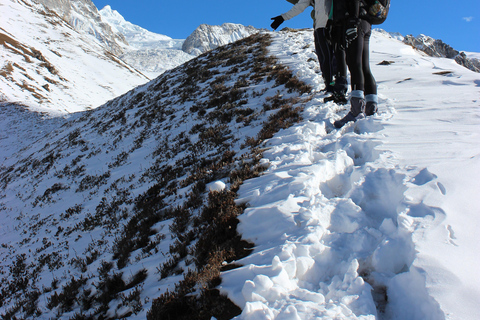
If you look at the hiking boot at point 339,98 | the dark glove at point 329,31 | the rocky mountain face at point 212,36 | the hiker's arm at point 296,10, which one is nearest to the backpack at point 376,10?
the dark glove at point 329,31

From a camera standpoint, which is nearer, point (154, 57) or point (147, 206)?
point (147, 206)

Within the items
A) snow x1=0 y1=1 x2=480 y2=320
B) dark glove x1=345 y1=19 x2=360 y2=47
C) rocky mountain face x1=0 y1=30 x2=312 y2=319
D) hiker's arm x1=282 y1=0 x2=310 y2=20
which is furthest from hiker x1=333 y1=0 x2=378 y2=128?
rocky mountain face x1=0 y1=30 x2=312 y2=319

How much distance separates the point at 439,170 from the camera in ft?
9.36

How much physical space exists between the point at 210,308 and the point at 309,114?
188 inches

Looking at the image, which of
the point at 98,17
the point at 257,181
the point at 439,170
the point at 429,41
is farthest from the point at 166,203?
the point at 98,17

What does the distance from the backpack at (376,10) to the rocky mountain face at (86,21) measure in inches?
5323

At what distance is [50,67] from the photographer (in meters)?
45.8

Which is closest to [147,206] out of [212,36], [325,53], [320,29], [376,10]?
[325,53]

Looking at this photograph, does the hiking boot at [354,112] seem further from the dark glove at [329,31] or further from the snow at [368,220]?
the dark glove at [329,31]

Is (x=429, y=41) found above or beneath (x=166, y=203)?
above

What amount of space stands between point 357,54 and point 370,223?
330 centimetres

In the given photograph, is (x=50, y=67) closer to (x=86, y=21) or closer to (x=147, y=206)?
(x=147, y=206)

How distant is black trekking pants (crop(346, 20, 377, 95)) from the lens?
4.68m

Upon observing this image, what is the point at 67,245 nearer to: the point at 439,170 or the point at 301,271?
the point at 301,271
